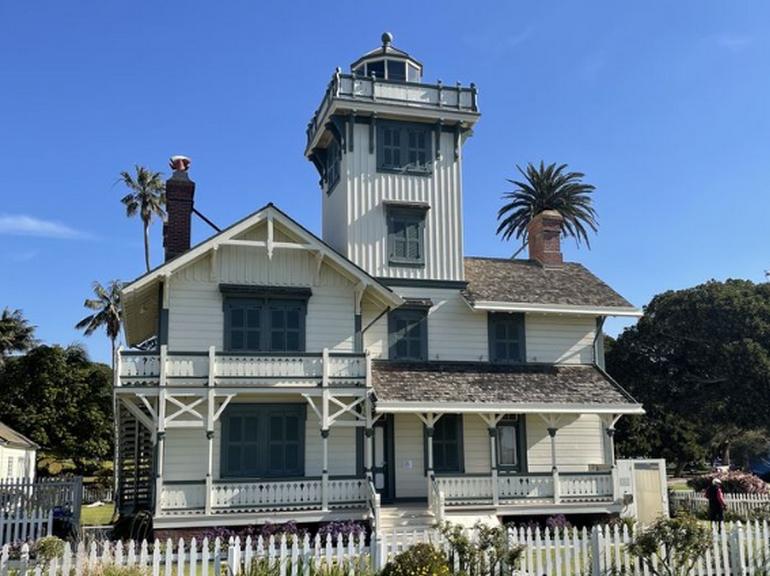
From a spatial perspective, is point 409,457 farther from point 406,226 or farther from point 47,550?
point 47,550

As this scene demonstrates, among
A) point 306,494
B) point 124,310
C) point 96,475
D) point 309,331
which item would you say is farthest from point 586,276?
point 96,475

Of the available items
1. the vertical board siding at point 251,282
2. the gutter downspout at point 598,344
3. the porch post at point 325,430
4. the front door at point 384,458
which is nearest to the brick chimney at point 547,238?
the gutter downspout at point 598,344

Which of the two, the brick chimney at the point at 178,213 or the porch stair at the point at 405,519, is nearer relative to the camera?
the porch stair at the point at 405,519

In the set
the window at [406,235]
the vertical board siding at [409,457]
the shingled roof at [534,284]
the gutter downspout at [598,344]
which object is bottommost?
the vertical board siding at [409,457]

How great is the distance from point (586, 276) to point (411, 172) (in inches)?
282

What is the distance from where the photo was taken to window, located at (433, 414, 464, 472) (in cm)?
2366

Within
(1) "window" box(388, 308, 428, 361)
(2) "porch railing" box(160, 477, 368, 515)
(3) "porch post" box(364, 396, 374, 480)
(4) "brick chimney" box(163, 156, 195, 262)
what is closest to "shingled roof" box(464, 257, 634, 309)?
(1) "window" box(388, 308, 428, 361)

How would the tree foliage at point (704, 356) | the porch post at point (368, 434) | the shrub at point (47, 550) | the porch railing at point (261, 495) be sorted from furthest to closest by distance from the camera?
the tree foliage at point (704, 356) < the porch post at point (368, 434) < the porch railing at point (261, 495) < the shrub at point (47, 550)

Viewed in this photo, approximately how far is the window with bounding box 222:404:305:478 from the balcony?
1.32m

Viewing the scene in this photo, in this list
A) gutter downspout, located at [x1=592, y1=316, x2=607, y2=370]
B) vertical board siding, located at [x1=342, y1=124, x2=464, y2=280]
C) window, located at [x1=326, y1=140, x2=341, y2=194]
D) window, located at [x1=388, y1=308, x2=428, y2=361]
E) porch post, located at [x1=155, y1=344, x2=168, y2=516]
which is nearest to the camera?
porch post, located at [x1=155, y1=344, x2=168, y2=516]

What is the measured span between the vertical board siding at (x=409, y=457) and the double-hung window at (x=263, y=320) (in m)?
3.73

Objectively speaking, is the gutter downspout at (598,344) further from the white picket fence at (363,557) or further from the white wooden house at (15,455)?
the white wooden house at (15,455)

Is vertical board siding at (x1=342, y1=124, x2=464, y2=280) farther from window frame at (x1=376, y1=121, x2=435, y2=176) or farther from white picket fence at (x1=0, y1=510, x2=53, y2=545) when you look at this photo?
white picket fence at (x1=0, y1=510, x2=53, y2=545)

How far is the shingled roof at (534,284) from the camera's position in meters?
25.3
